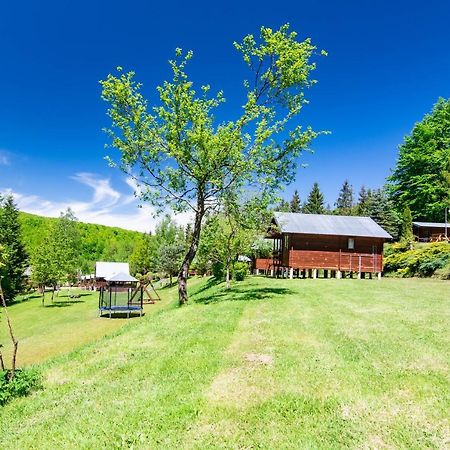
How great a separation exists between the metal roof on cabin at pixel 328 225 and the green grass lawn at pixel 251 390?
67.7ft

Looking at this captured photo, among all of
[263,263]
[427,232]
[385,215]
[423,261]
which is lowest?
[263,263]

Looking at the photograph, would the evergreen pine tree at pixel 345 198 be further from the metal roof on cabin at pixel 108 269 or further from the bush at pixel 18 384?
the bush at pixel 18 384

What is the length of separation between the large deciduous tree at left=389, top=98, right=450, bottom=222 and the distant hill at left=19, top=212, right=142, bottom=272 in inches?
2370

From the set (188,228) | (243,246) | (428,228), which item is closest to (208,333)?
(243,246)

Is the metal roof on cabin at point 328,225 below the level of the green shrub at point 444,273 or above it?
above

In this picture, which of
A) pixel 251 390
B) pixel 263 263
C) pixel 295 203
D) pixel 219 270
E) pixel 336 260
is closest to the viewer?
pixel 251 390

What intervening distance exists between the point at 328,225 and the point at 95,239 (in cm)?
9019

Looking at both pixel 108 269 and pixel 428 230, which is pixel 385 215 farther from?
pixel 108 269

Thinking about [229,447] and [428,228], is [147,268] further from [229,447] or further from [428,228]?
[229,447]

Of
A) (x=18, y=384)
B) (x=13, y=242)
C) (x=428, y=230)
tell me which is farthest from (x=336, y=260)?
(x=13, y=242)

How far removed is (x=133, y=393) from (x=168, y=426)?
1.56 m

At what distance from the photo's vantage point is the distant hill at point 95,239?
9383 cm

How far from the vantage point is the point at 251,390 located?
7.00 m

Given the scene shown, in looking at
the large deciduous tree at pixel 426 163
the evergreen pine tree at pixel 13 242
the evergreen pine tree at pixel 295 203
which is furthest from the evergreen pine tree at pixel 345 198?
the evergreen pine tree at pixel 13 242
